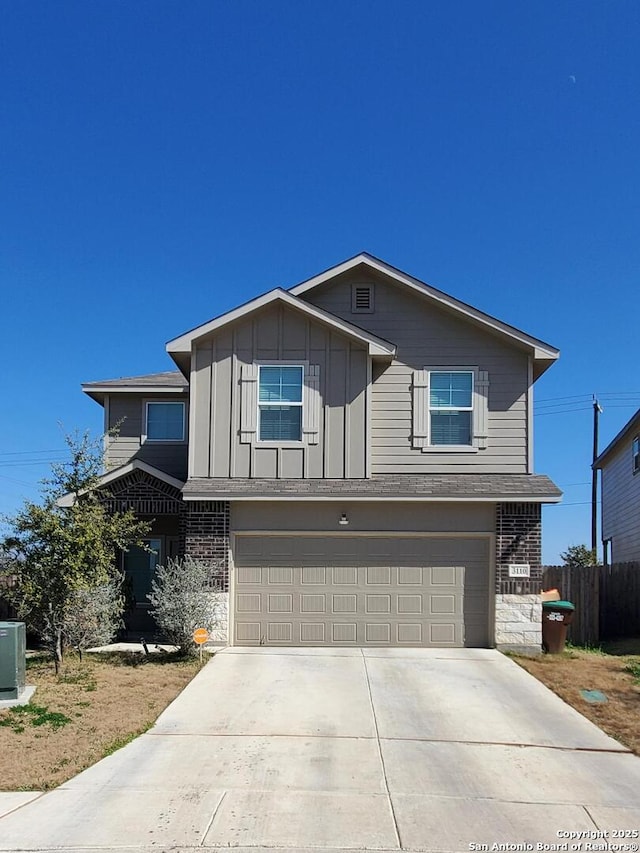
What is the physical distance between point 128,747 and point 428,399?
366 inches

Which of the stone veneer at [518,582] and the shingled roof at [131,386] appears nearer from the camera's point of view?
the stone veneer at [518,582]

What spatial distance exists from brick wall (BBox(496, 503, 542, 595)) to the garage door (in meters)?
0.36

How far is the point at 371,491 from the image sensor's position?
15.5m

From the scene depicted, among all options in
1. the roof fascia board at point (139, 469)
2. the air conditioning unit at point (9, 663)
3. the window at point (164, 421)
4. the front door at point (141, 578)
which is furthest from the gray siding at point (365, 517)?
the air conditioning unit at point (9, 663)

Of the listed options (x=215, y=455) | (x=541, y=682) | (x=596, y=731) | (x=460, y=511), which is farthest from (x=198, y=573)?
(x=596, y=731)

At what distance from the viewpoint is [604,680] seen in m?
13.3

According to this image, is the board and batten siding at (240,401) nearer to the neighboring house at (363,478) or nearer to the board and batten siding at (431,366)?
the neighboring house at (363,478)

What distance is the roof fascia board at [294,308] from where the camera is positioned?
51.7ft

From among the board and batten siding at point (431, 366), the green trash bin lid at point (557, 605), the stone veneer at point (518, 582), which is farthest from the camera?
the board and batten siding at point (431, 366)

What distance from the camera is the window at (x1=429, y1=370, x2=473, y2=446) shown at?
1630 centimetres

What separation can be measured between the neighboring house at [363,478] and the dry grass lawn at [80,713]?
273 centimetres

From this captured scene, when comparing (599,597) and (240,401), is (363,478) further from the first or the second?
(599,597)

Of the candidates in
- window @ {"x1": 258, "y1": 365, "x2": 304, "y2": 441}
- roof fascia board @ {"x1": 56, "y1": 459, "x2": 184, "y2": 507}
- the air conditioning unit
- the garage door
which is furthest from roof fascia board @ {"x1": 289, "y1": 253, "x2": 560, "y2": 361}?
the air conditioning unit

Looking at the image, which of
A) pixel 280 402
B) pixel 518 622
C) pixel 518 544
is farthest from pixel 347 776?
pixel 280 402
